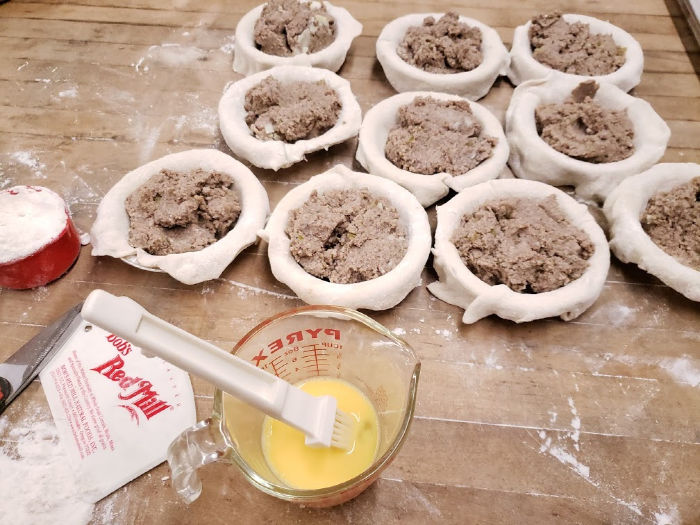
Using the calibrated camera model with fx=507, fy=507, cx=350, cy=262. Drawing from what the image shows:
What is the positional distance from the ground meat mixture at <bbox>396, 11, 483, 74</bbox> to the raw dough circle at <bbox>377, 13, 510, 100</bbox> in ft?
0.15

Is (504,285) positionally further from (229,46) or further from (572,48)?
(229,46)

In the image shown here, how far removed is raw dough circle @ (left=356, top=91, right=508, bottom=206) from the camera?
2.18m

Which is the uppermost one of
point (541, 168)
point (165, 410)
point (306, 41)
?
point (306, 41)

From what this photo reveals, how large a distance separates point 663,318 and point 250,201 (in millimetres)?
1717

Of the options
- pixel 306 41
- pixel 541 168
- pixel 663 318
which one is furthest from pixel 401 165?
pixel 663 318

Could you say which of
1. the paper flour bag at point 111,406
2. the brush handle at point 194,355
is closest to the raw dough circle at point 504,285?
the brush handle at point 194,355

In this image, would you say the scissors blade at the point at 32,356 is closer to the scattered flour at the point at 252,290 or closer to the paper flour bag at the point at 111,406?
the paper flour bag at the point at 111,406

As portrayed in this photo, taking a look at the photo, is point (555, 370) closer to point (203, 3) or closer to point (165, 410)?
point (165, 410)

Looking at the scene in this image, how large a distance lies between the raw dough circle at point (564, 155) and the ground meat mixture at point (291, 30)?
1.09 meters

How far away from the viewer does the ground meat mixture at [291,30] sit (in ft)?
8.97

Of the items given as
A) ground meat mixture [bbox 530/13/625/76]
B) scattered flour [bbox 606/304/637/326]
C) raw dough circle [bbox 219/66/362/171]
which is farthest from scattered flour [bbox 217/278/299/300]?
ground meat mixture [bbox 530/13/625/76]

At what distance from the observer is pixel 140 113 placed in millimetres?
2650

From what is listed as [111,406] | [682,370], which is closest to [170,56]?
[111,406]

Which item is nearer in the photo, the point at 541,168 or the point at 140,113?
the point at 541,168
